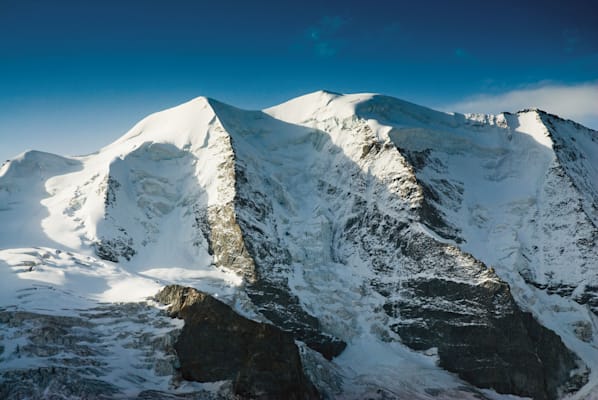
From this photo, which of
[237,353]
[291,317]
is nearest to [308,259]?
[291,317]

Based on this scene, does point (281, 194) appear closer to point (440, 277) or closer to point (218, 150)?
point (218, 150)

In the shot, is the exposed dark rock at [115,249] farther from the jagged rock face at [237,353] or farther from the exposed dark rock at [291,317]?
the jagged rock face at [237,353]

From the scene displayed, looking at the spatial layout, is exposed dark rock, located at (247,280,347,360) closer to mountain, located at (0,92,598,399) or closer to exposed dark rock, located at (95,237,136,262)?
mountain, located at (0,92,598,399)

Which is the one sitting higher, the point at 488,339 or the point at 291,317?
the point at 488,339

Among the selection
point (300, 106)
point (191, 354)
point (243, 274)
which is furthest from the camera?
point (300, 106)

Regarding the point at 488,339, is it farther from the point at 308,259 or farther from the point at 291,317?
the point at 308,259

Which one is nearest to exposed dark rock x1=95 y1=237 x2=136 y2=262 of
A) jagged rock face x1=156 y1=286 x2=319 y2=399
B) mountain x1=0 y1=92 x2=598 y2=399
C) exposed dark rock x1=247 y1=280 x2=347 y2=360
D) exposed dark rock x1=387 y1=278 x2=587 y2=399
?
mountain x1=0 y1=92 x2=598 y2=399

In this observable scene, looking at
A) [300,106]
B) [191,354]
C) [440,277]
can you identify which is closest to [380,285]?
[440,277]
